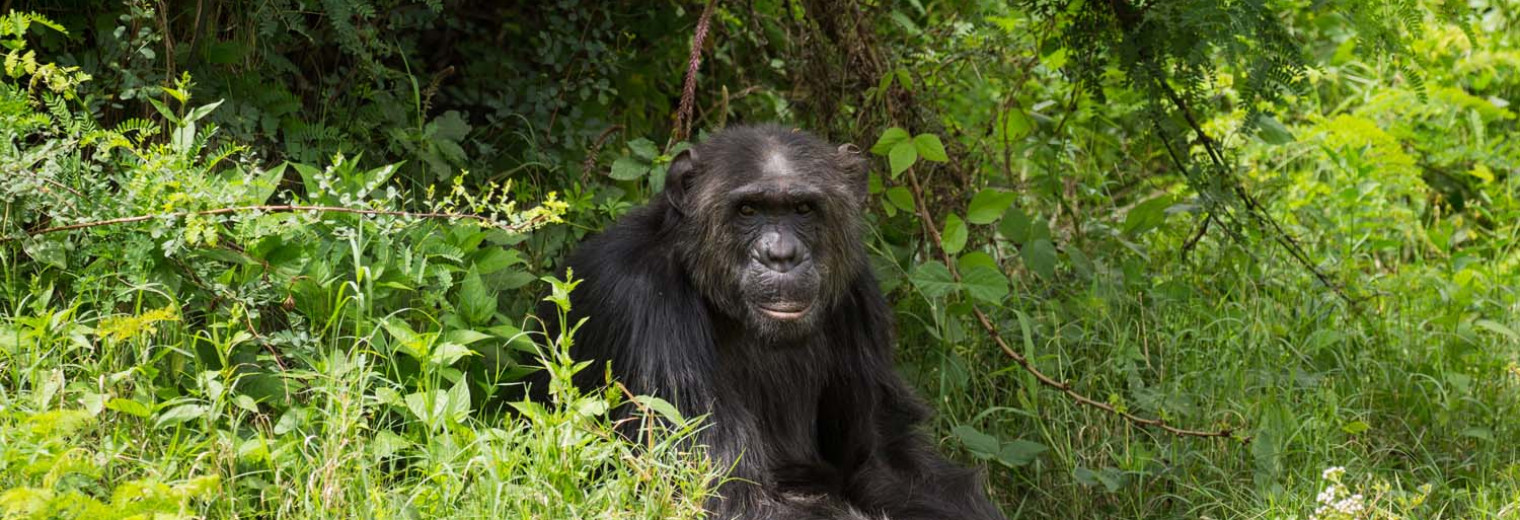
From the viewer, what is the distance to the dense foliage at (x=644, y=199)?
4.12 m

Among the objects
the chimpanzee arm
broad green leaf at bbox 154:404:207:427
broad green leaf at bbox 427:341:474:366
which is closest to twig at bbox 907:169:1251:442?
the chimpanzee arm

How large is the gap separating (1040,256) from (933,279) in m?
0.62

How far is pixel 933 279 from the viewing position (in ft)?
18.6

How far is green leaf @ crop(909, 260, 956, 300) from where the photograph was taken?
18.5 feet

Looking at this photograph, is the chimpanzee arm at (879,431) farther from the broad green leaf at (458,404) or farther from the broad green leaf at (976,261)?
the broad green leaf at (458,404)

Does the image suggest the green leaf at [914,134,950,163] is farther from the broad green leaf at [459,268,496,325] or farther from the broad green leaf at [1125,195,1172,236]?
the broad green leaf at [459,268,496,325]

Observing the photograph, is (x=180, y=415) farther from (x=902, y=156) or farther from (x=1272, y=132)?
(x=1272, y=132)

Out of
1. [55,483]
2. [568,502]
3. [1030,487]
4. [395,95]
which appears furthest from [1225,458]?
[55,483]

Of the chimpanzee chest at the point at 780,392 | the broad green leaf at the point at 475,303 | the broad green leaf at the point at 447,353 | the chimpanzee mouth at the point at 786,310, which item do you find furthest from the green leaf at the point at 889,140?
the broad green leaf at the point at 447,353

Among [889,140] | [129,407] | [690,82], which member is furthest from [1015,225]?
[129,407]

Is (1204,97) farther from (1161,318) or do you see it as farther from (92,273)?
(92,273)

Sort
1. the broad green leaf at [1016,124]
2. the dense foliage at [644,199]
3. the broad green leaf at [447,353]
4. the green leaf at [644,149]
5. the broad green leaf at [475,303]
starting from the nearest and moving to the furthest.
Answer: the dense foliage at [644,199]
the broad green leaf at [447,353]
the broad green leaf at [475,303]
the green leaf at [644,149]
the broad green leaf at [1016,124]

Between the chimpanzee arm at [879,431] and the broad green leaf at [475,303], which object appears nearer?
the broad green leaf at [475,303]

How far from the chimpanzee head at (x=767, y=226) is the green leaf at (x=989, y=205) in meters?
0.97
